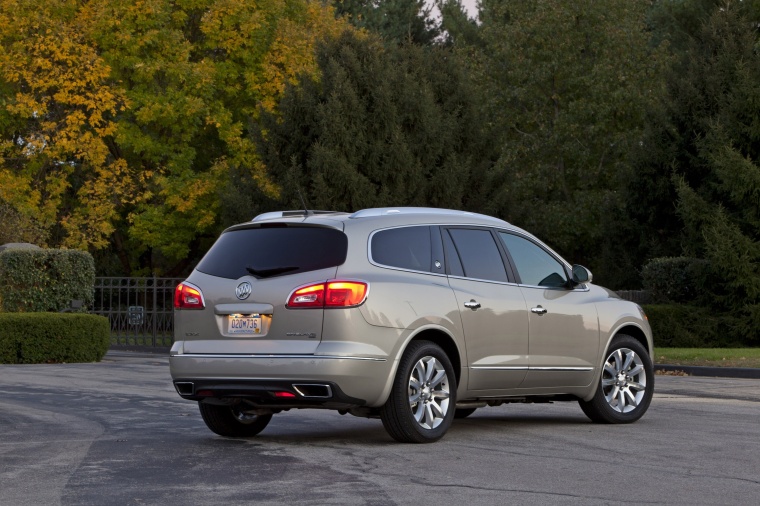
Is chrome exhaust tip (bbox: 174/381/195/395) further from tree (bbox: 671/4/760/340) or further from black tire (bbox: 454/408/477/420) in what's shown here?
tree (bbox: 671/4/760/340)

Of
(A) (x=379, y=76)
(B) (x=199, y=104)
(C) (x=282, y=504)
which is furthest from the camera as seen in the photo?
(B) (x=199, y=104)

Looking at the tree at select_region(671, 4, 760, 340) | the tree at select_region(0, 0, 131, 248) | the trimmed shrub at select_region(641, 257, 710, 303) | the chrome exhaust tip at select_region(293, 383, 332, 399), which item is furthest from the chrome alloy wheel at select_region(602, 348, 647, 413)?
the tree at select_region(0, 0, 131, 248)

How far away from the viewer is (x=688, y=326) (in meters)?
30.5

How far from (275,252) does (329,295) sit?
71 centimetres

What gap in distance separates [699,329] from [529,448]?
68.1 feet

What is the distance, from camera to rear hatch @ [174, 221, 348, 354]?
33.6 feet

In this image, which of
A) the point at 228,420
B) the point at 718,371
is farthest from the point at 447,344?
the point at 718,371

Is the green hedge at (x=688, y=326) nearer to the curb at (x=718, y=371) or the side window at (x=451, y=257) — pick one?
the curb at (x=718, y=371)

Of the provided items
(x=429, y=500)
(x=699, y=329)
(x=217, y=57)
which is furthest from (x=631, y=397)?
(x=217, y=57)

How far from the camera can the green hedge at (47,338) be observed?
24734 millimetres

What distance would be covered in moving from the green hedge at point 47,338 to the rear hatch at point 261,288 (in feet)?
48.3

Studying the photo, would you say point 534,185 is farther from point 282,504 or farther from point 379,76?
point 282,504

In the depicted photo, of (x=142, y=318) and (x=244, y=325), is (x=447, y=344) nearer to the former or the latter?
(x=244, y=325)

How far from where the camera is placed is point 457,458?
9.82m
